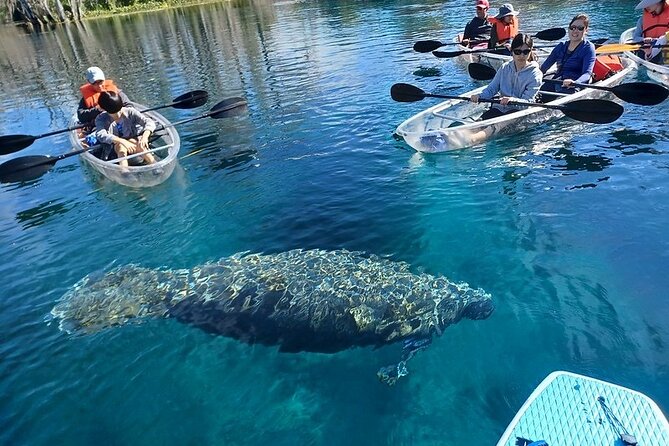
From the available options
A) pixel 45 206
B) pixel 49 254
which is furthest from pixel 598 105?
pixel 45 206

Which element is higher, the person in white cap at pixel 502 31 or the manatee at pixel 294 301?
the person in white cap at pixel 502 31

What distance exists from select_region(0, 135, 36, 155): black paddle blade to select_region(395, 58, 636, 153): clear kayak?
31.0 feet

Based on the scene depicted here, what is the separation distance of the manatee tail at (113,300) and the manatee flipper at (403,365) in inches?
142

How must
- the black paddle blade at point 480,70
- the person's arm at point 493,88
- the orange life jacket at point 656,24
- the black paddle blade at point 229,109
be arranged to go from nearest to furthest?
the person's arm at point 493,88 < the black paddle blade at point 229,109 < the black paddle blade at point 480,70 < the orange life jacket at point 656,24

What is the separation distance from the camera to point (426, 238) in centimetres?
870

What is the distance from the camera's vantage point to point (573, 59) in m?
12.5

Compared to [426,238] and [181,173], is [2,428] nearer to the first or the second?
[426,238]

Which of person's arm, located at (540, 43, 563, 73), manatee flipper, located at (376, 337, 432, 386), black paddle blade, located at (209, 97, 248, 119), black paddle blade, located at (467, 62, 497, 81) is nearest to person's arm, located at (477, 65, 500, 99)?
person's arm, located at (540, 43, 563, 73)

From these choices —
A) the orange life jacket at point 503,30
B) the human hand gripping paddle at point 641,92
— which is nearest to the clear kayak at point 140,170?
the human hand gripping paddle at point 641,92

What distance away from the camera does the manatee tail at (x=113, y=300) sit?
7215mm

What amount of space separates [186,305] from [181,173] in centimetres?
609

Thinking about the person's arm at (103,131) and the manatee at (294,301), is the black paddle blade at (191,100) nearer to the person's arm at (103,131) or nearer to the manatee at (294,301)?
the person's arm at (103,131)

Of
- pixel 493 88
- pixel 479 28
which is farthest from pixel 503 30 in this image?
pixel 493 88

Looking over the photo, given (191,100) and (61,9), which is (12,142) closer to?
(191,100)
